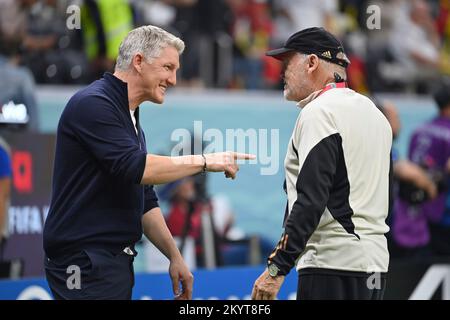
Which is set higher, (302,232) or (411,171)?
(302,232)

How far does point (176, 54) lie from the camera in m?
4.79

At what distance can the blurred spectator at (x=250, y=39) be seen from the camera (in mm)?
10734

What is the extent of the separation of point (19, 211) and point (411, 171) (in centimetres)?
367

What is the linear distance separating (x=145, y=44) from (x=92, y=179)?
71 centimetres

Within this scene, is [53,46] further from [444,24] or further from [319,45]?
[444,24]

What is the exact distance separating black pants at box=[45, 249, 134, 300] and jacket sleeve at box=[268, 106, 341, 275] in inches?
29.5

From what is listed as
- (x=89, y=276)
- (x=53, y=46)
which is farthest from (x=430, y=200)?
(x=89, y=276)

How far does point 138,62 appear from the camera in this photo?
15.5 feet

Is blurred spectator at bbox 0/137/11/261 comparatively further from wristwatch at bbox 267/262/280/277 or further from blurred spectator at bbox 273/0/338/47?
blurred spectator at bbox 273/0/338/47

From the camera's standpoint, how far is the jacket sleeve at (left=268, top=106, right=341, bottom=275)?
14.4 ft

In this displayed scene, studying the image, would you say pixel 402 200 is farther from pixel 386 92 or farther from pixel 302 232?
pixel 302 232

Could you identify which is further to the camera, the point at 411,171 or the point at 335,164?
the point at 411,171

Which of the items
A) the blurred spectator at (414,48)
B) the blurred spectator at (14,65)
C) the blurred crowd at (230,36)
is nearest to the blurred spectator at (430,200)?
the blurred crowd at (230,36)
